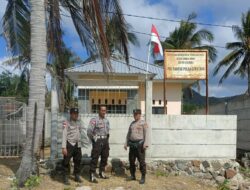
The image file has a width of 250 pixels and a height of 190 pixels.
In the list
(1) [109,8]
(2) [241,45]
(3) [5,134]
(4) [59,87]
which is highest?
(2) [241,45]

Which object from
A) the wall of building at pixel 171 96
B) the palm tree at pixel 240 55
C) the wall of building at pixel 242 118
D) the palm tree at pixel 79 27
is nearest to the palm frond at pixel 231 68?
the palm tree at pixel 240 55

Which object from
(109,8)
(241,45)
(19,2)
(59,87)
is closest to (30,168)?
(59,87)

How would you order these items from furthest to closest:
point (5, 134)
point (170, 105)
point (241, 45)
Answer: point (241, 45)
point (170, 105)
point (5, 134)

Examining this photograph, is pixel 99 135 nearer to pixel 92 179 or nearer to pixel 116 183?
pixel 92 179

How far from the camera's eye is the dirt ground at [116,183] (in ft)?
36.0

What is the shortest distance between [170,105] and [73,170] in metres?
13.7

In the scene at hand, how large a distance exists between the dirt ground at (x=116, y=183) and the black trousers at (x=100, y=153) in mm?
368

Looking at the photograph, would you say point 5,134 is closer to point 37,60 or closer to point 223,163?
point 37,60

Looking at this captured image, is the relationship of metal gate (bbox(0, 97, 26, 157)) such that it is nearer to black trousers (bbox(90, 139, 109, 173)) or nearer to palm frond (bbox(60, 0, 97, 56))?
palm frond (bbox(60, 0, 97, 56))

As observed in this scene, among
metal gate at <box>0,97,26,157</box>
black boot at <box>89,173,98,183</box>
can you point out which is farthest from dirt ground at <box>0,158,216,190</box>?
metal gate at <box>0,97,26,157</box>

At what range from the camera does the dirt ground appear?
36.0 feet

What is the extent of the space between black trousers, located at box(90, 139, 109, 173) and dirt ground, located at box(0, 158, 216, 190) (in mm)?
368

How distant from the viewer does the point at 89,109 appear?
44.8 feet

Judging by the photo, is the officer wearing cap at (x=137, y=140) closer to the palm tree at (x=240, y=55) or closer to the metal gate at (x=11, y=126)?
the metal gate at (x=11, y=126)
